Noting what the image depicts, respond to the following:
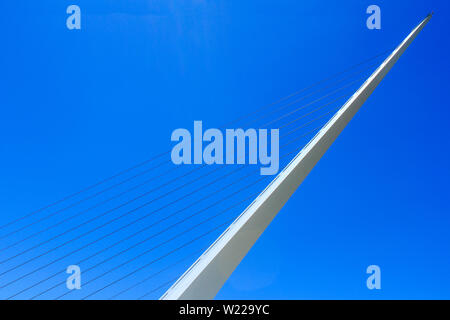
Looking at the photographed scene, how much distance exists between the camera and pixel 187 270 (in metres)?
2.78

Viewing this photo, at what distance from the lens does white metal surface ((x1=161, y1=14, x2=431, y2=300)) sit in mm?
2656

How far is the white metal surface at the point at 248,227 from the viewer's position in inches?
105

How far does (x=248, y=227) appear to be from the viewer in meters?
3.15
